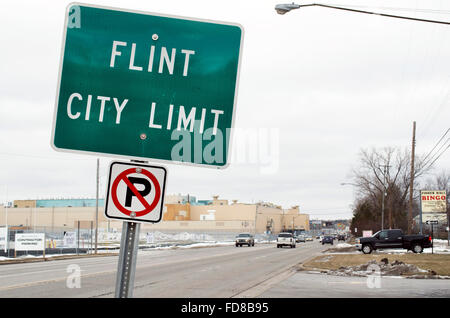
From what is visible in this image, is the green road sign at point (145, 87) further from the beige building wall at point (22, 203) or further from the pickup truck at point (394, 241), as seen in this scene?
the beige building wall at point (22, 203)

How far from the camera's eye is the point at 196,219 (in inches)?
5084

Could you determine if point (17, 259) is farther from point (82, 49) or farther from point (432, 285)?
point (82, 49)

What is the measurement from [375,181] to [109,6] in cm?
8823

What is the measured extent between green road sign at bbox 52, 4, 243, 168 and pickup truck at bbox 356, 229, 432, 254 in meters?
40.2

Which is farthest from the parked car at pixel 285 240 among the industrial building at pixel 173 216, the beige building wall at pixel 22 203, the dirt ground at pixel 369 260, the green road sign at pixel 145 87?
the beige building wall at pixel 22 203

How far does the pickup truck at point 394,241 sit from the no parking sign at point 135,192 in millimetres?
40346

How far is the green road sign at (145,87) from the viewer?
3.46 m

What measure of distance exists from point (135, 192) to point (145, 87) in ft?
2.31

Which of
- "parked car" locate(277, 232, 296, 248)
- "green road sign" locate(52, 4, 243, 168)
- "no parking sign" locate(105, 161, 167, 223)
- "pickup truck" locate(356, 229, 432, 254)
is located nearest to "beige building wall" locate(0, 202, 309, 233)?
"parked car" locate(277, 232, 296, 248)

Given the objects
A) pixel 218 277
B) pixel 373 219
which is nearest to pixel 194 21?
pixel 218 277

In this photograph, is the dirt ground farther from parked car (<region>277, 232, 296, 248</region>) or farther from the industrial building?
the industrial building

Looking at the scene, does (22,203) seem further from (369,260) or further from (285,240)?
(369,260)

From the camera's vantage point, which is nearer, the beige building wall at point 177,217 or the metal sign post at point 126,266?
the metal sign post at point 126,266

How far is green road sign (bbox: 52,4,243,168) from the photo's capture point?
11.4 feet
